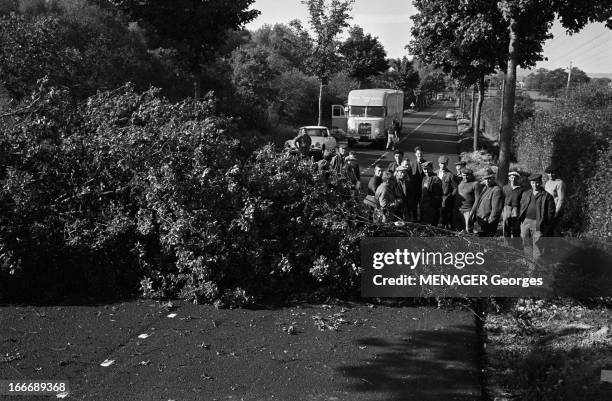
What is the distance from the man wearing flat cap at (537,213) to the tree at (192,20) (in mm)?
13163

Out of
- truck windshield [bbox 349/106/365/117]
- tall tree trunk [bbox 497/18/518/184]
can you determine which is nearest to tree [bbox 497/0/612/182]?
tall tree trunk [bbox 497/18/518/184]

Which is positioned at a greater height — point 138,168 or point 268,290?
point 138,168

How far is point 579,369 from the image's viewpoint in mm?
6301

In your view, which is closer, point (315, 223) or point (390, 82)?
point (315, 223)

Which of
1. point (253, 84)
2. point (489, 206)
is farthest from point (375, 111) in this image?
point (489, 206)

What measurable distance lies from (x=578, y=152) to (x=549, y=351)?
23.9 feet

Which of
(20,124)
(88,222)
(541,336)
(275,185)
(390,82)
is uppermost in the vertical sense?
(390,82)

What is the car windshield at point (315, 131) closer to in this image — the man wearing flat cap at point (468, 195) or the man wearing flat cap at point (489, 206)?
the man wearing flat cap at point (468, 195)

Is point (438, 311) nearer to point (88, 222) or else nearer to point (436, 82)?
point (88, 222)

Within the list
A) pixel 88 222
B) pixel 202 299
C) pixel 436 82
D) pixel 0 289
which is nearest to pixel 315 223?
pixel 202 299

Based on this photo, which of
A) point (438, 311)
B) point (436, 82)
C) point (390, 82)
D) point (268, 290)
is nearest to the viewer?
point (438, 311)

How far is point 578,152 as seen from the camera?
12.8 m

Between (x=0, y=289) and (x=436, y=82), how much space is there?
108m

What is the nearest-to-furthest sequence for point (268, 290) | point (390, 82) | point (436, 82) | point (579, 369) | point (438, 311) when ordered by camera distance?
point (579, 369) < point (438, 311) < point (268, 290) < point (390, 82) < point (436, 82)
